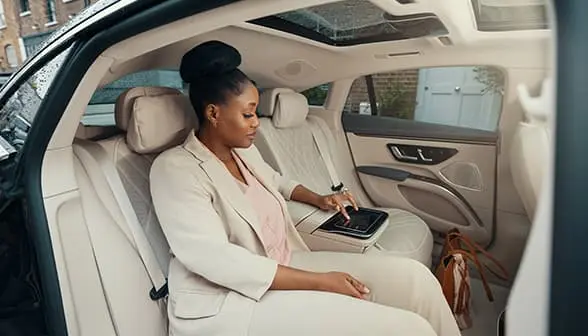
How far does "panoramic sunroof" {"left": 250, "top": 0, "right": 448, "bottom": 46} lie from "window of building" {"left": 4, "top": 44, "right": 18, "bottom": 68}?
248cm

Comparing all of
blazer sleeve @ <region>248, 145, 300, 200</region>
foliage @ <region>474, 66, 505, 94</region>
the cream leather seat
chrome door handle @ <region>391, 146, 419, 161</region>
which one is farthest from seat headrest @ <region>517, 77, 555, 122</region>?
chrome door handle @ <region>391, 146, 419, 161</region>

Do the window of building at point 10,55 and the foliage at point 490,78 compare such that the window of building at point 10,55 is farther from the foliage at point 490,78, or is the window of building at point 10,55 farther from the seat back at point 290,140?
the foliage at point 490,78

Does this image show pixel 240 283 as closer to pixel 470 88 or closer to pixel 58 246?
pixel 58 246

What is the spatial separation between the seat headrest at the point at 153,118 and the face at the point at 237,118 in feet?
0.55

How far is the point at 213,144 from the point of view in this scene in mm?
1376

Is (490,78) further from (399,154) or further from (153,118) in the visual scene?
(153,118)

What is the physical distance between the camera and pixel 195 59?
4.26 ft

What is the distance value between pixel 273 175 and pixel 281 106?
1.99 feet

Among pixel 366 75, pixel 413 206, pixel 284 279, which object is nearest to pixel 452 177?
pixel 413 206

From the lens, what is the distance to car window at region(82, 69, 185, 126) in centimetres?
140

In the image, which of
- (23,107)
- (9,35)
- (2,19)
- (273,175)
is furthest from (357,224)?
(2,19)

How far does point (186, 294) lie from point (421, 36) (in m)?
1.39

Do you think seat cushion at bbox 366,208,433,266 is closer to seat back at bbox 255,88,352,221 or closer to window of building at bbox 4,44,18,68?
seat back at bbox 255,88,352,221

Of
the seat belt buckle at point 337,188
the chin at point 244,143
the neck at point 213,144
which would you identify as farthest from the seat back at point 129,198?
the seat belt buckle at point 337,188
